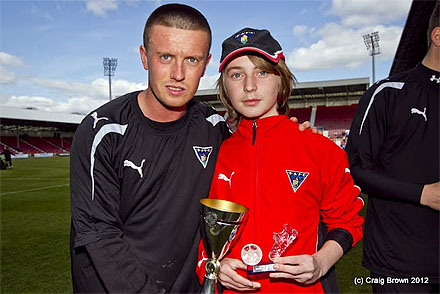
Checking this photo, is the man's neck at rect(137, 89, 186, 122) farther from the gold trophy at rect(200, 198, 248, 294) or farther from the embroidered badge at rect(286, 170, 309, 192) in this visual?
the embroidered badge at rect(286, 170, 309, 192)

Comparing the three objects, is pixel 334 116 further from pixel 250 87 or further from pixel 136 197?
pixel 136 197

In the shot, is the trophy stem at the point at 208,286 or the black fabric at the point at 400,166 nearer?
Result: the trophy stem at the point at 208,286

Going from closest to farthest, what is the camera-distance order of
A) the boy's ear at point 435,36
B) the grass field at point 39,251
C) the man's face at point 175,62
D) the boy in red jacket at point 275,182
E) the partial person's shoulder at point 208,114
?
1. the boy in red jacket at point 275,182
2. the man's face at point 175,62
3. the boy's ear at point 435,36
4. the partial person's shoulder at point 208,114
5. the grass field at point 39,251

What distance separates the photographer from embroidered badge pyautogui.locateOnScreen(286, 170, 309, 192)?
1679mm

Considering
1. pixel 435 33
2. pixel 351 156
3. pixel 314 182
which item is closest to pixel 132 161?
pixel 314 182

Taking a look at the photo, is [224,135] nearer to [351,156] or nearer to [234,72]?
[234,72]

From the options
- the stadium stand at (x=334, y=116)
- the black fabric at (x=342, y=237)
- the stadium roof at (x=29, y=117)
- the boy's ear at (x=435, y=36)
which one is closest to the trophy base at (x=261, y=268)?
the black fabric at (x=342, y=237)

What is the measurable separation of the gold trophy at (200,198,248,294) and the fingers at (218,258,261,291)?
4 centimetres

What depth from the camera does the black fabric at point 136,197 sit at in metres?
1.65

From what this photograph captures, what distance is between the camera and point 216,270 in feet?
5.12

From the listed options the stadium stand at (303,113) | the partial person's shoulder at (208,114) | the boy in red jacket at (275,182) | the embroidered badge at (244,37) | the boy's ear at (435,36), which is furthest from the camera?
the stadium stand at (303,113)

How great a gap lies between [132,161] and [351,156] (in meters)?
1.24

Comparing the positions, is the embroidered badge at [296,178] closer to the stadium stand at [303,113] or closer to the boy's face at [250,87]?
the boy's face at [250,87]

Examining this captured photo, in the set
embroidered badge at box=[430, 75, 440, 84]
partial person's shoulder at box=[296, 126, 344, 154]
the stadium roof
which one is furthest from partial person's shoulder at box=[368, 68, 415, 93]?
the stadium roof
